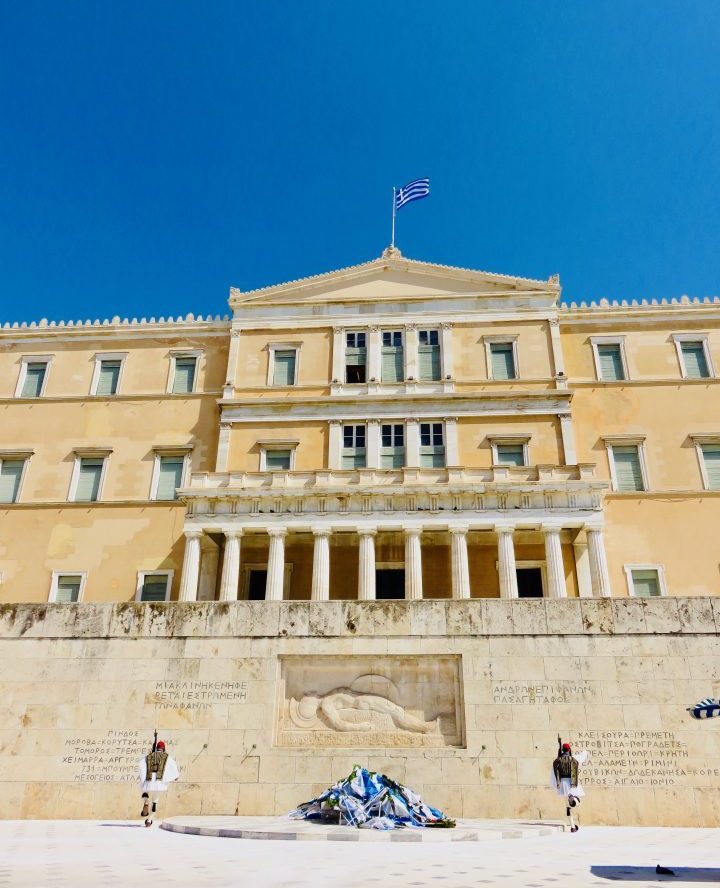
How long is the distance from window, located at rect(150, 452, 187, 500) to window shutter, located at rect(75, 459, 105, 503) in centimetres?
267

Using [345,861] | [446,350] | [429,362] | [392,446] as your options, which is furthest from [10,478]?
[345,861]

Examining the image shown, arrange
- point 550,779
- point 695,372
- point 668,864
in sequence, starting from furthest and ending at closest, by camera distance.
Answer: point 695,372, point 550,779, point 668,864

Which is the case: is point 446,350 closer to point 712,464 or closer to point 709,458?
point 709,458

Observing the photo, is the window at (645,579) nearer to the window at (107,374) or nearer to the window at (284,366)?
the window at (284,366)

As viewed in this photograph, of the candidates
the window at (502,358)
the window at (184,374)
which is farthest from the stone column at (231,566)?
the window at (502,358)

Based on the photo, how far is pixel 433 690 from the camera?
600 inches

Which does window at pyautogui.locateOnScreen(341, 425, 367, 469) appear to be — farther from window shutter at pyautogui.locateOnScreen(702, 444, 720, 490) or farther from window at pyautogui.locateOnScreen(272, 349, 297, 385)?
window shutter at pyautogui.locateOnScreen(702, 444, 720, 490)

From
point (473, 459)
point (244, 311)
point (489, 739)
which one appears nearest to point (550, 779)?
point (489, 739)

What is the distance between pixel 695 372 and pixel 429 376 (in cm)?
1235

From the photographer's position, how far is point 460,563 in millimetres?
27125

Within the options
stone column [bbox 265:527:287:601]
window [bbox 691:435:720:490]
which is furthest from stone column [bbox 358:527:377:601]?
window [bbox 691:435:720:490]

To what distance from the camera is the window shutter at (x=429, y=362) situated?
3362 cm

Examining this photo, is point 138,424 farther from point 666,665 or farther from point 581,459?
point 666,665

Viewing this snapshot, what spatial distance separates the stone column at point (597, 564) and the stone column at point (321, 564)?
9933 mm
